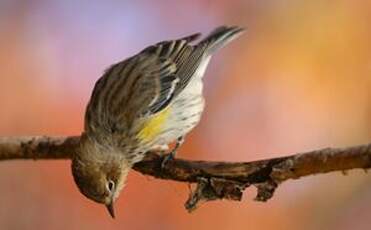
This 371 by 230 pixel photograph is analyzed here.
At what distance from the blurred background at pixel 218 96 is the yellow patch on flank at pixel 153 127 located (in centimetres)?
37

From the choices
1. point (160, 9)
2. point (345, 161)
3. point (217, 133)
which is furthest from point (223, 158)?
point (345, 161)

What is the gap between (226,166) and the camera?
A: 4.96ft

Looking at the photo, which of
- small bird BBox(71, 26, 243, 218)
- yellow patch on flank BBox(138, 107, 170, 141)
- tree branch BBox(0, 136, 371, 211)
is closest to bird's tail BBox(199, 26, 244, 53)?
small bird BBox(71, 26, 243, 218)

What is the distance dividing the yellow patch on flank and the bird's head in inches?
3.2

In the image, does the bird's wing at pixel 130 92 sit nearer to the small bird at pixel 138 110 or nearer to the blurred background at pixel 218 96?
the small bird at pixel 138 110

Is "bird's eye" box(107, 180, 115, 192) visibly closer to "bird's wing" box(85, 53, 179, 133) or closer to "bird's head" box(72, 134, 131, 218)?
"bird's head" box(72, 134, 131, 218)

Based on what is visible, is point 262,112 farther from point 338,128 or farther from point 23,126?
point 23,126

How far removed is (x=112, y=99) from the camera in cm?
195

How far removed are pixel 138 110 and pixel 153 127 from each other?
0.16ft

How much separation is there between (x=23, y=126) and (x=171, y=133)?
0.61 m

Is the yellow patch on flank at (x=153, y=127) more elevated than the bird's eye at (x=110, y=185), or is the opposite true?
the yellow patch on flank at (x=153, y=127)

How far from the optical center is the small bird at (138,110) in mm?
1794

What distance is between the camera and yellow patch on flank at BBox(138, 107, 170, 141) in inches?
75.7

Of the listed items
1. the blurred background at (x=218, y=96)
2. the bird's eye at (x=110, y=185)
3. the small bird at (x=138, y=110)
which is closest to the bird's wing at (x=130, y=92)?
the small bird at (x=138, y=110)
